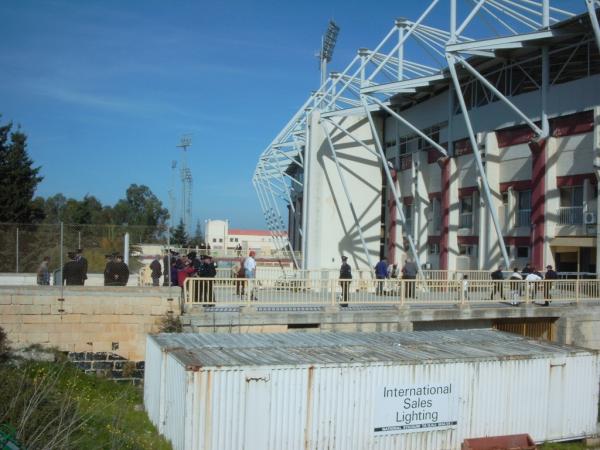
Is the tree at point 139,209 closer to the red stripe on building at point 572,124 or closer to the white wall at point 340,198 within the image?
the white wall at point 340,198

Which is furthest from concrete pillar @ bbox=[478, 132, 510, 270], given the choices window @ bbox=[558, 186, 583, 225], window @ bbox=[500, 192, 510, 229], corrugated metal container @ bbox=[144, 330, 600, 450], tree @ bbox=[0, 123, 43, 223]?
tree @ bbox=[0, 123, 43, 223]

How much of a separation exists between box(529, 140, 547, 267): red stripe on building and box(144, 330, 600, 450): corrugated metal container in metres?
11.4

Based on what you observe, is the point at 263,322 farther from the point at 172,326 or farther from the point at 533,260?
the point at 533,260

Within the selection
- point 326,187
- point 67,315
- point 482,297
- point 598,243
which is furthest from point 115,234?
point 598,243

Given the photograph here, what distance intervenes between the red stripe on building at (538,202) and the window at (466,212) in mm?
4439

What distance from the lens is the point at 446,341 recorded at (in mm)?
12688

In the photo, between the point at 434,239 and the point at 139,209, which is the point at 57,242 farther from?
the point at 139,209

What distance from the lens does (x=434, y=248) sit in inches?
1214

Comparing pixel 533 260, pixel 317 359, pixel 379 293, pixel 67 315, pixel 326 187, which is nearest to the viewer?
pixel 317 359

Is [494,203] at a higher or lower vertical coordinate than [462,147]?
lower

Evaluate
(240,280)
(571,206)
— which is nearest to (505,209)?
(571,206)

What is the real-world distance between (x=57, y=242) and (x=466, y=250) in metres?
17.9

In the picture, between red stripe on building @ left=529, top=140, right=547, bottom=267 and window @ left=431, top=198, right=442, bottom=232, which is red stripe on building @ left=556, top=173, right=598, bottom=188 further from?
window @ left=431, top=198, right=442, bottom=232

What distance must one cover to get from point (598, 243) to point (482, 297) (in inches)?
241
